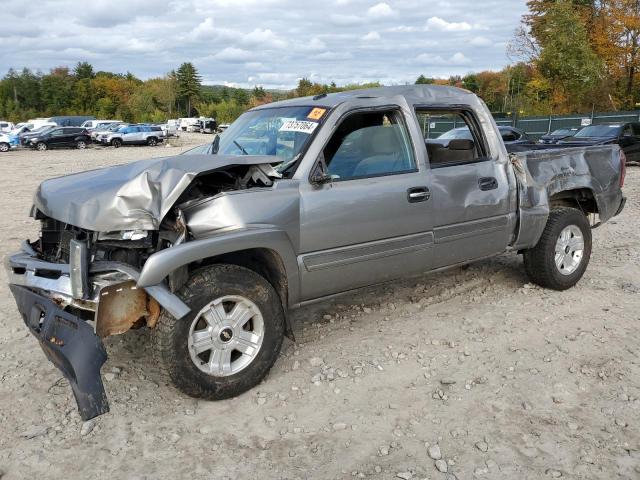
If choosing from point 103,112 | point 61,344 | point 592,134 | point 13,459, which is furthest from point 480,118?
point 103,112

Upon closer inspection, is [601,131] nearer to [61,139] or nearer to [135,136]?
[61,139]

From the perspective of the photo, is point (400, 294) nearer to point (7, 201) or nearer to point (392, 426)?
point (392, 426)

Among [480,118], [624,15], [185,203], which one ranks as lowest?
[185,203]

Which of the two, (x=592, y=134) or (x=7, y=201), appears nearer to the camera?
(x=7, y=201)

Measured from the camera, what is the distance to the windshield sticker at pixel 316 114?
3.98 metres

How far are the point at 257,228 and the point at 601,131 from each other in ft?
54.7

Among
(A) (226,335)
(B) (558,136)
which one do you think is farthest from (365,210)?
(B) (558,136)

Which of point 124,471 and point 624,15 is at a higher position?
point 624,15

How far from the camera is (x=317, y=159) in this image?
12.4 feet

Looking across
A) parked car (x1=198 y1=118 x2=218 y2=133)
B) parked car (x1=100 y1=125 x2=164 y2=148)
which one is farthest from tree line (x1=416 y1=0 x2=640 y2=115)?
parked car (x1=198 y1=118 x2=218 y2=133)

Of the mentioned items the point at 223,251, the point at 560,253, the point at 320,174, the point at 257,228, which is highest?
the point at 320,174

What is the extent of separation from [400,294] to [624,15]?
35584 mm

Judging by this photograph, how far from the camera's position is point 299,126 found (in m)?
A: 4.01

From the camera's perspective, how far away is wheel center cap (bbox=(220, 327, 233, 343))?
3420mm
